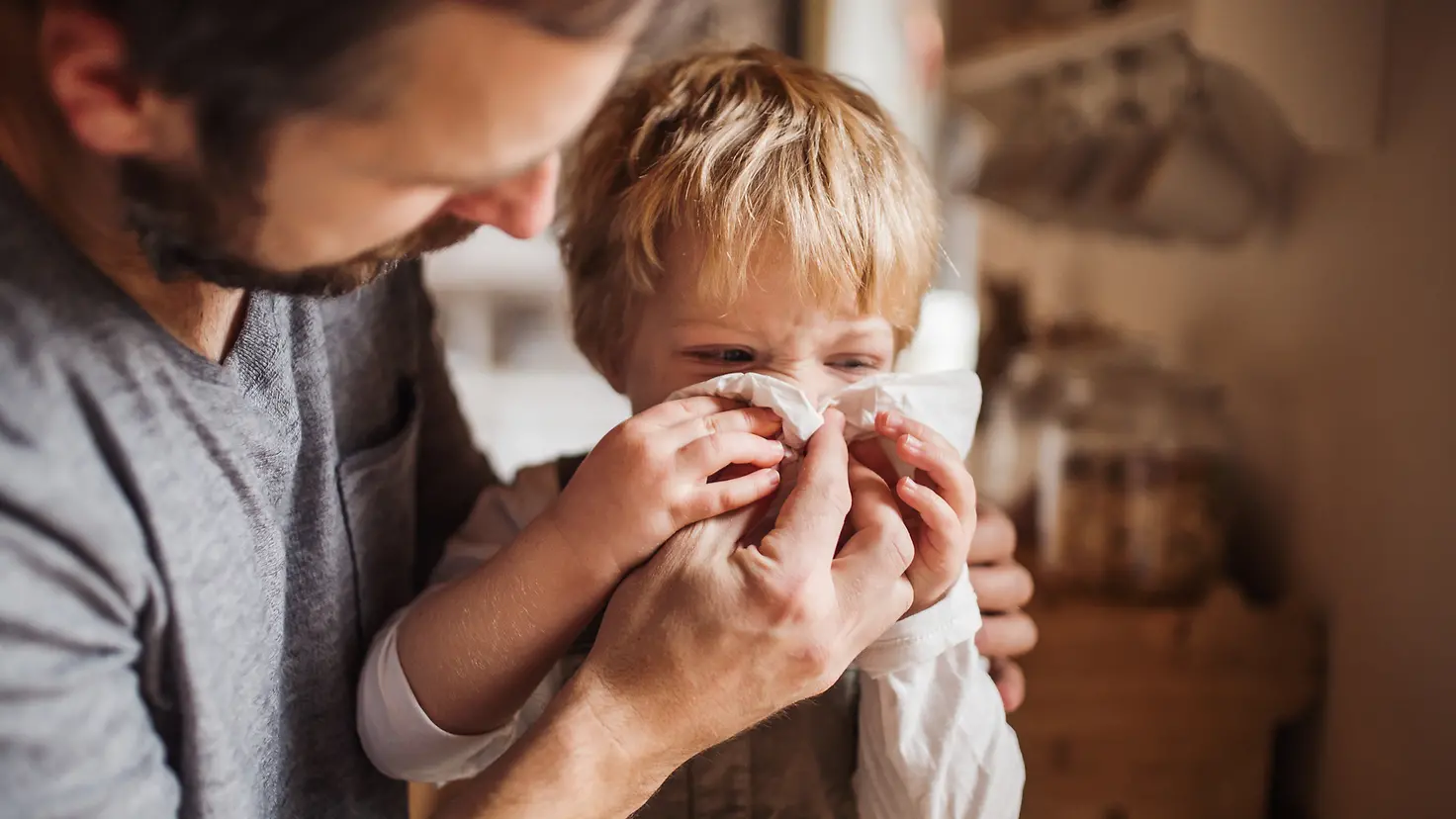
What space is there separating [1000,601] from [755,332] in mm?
376

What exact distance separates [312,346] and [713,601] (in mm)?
420

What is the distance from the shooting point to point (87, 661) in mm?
582

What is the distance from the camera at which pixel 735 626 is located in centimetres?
73

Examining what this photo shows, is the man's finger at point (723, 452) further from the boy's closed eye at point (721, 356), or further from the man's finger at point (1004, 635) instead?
the man's finger at point (1004, 635)

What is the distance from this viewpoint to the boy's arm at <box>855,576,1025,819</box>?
2.74 feet

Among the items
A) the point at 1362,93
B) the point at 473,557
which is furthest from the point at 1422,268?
the point at 473,557

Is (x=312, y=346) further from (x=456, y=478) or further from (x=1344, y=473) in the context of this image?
(x=1344, y=473)

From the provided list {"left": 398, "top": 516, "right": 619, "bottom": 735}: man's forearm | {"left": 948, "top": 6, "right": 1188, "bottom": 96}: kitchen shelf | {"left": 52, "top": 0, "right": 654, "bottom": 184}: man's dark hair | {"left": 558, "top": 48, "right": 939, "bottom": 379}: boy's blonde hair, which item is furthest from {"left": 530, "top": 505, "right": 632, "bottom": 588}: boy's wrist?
{"left": 948, "top": 6, "right": 1188, "bottom": 96}: kitchen shelf

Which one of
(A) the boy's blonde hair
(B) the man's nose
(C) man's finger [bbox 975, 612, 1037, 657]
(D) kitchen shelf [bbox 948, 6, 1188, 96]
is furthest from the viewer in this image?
(D) kitchen shelf [bbox 948, 6, 1188, 96]

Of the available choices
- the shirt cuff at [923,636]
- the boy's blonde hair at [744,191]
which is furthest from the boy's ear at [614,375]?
the shirt cuff at [923,636]

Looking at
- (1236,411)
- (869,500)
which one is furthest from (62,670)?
(1236,411)

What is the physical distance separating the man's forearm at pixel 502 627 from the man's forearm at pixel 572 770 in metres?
0.08

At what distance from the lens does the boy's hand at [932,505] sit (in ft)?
2.60

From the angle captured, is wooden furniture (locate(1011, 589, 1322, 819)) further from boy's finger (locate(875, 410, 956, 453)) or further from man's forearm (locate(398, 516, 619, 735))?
man's forearm (locate(398, 516, 619, 735))
